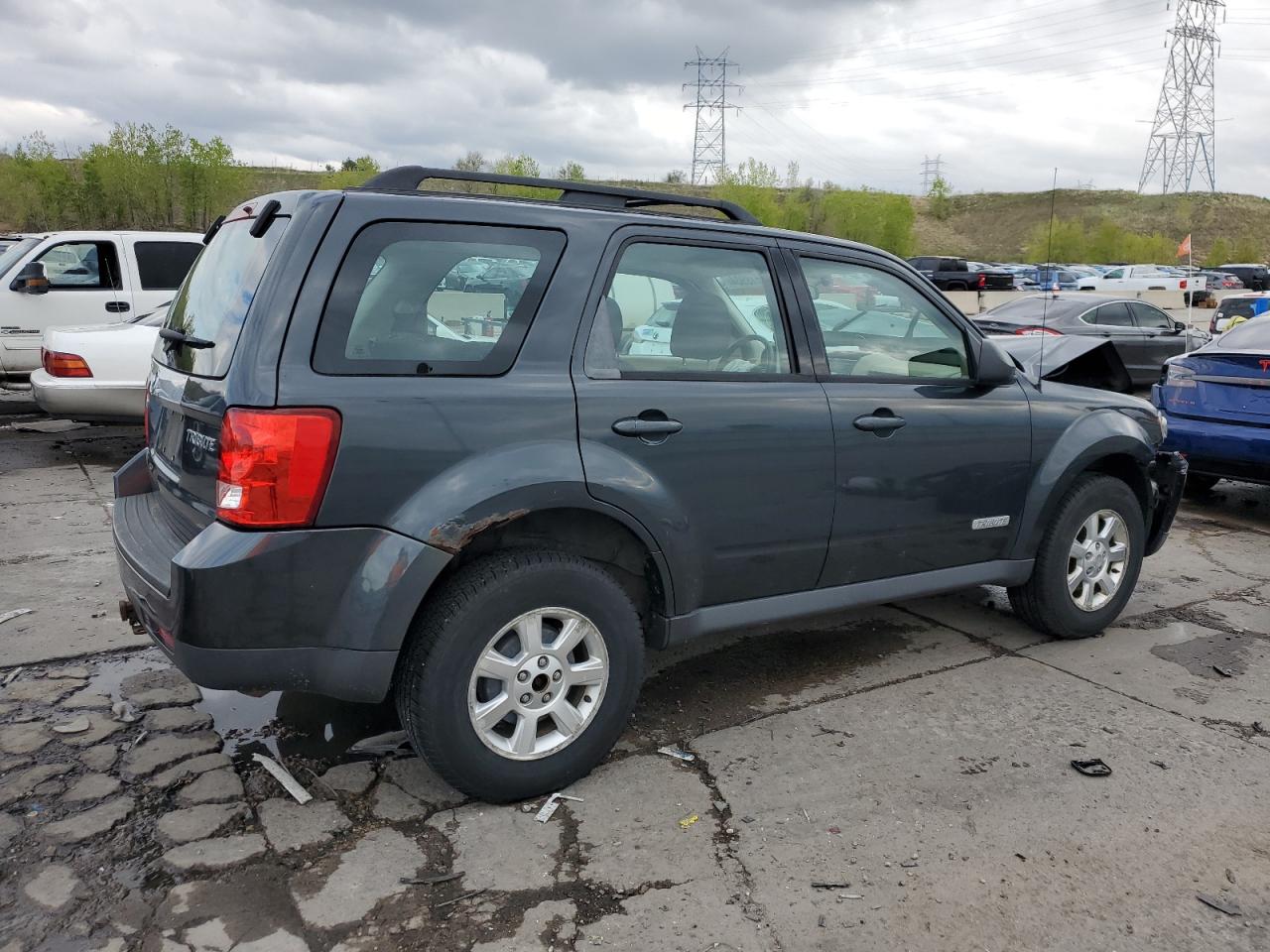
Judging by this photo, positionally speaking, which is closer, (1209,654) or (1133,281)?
(1209,654)

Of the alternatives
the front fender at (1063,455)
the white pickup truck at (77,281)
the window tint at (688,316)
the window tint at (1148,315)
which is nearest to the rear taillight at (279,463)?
the window tint at (688,316)

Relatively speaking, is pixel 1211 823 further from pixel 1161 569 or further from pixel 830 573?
pixel 1161 569

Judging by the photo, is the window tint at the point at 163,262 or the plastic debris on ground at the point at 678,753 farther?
the window tint at the point at 163,262

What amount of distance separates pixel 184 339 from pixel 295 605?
1.08m

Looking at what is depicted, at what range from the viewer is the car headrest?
3490 millimetres

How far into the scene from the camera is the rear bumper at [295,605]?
8.95 ft

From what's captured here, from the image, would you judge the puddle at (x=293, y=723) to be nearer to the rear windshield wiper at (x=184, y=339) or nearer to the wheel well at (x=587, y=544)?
the wheel well at (x=587, y=544)

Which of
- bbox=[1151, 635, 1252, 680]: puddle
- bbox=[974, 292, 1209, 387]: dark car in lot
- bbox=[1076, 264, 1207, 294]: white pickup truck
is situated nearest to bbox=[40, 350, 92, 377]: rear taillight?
bbox=[1151, 635, 1252, 680]: puddle

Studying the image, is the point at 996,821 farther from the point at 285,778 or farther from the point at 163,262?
the point at 163,262

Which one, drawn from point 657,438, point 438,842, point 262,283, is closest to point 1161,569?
point 657,438

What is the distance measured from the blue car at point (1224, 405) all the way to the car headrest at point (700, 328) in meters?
5.16

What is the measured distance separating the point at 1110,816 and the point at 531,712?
6.00 feet

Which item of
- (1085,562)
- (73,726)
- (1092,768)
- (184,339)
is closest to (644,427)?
(184,339)

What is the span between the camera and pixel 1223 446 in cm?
719
